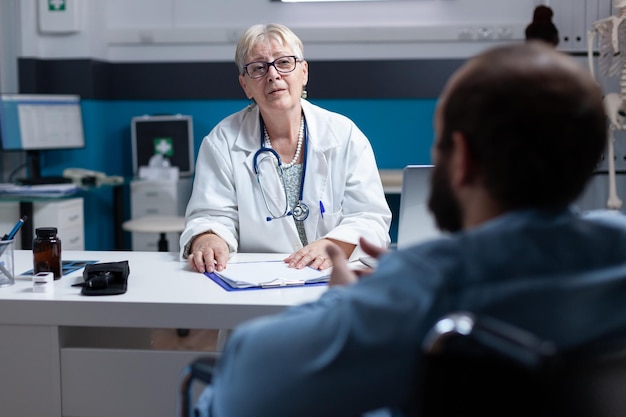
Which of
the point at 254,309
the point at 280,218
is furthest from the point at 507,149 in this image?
the point at 280,218

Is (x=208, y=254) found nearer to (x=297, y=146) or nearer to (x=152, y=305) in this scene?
(x=152, y=305)

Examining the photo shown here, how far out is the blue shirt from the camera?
74cm

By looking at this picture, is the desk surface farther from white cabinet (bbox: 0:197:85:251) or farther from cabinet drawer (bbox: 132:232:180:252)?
cabinet drawer (bbox: 132:232:180:252)

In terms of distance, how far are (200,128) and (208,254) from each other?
10.9 ft

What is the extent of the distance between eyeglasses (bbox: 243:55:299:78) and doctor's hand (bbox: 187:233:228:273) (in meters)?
0.53

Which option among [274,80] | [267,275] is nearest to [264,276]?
[267,275]

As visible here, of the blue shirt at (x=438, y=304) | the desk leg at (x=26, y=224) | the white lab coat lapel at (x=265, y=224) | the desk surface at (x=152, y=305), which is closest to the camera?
the blue shirt at (x=438, y=304)

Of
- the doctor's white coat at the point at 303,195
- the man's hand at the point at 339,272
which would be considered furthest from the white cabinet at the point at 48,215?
the man's hand at the point at 339,272

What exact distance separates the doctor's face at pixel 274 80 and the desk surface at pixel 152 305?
72 cm

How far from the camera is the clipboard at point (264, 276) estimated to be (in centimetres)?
174

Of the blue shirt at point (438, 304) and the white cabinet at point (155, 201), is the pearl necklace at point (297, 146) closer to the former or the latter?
the blue shirt at point (438, 304)

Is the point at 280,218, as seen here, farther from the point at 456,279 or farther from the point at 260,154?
the point at 456,279

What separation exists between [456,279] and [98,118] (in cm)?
472

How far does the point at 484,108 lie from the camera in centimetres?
76
